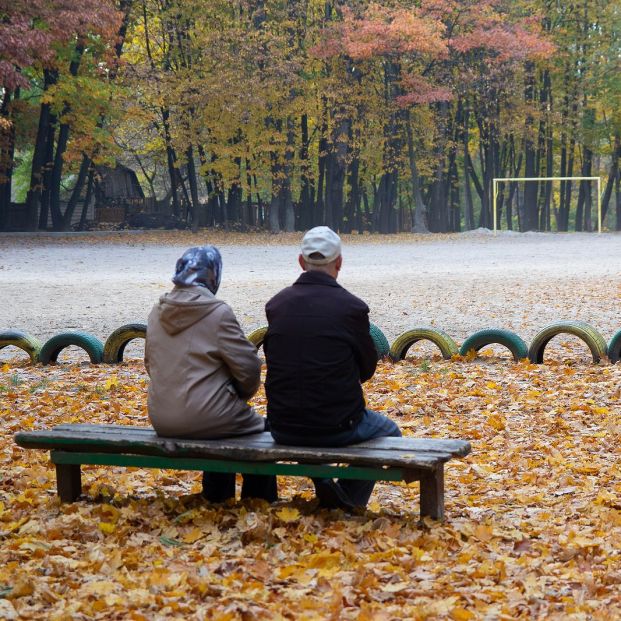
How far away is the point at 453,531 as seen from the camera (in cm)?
501

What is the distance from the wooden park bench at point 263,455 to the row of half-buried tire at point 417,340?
14.8 feet

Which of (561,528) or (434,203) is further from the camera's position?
(434,203)

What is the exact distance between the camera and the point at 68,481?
5.68 metres

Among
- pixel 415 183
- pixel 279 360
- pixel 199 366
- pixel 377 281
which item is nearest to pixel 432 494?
pixel 279 360

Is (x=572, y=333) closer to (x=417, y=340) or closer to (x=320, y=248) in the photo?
(x=417, y=340)

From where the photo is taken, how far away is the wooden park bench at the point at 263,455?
16.0 ft

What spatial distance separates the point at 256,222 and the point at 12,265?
24.4m

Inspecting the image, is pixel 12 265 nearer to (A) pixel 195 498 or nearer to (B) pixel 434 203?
(A) pixel 195 498

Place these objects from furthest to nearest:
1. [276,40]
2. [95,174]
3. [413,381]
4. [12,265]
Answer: [95,174] → [276,40] → [12,265] → [413,381]

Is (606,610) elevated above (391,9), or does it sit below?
below

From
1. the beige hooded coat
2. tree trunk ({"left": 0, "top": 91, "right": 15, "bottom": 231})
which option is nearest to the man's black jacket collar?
the beige hooded coat

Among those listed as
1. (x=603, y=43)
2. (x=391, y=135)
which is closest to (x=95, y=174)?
(x=391, y=135)

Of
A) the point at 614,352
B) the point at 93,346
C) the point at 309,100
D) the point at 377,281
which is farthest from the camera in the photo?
the point at 309,100

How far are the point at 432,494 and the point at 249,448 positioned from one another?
2.91 feet
